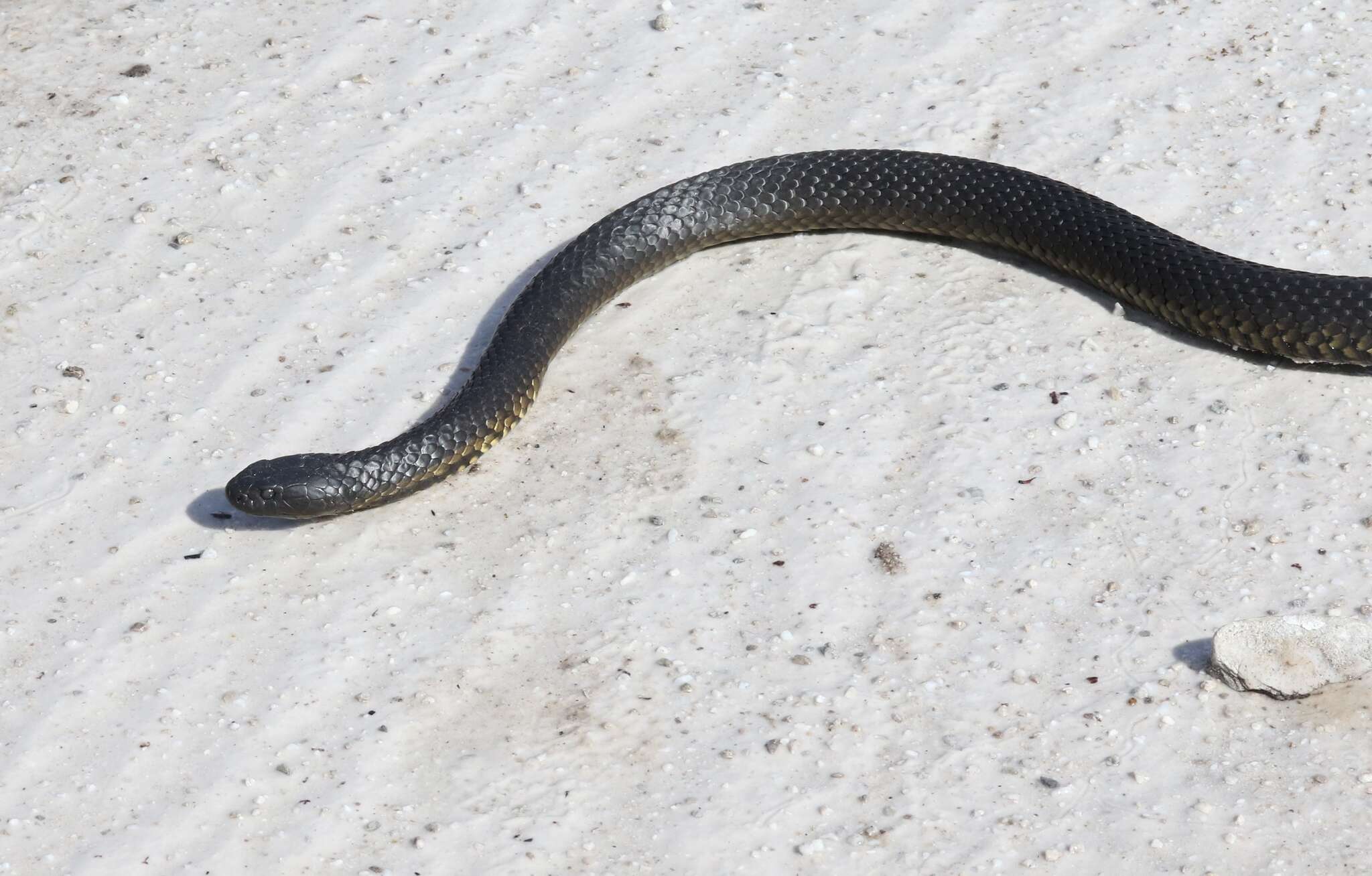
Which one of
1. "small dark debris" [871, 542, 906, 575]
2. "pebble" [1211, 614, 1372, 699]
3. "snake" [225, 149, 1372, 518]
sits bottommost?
"pebble" [1211, 614, 1372, 699]

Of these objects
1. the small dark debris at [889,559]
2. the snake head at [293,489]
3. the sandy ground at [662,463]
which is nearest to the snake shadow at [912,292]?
the sandy ground at [662,463]

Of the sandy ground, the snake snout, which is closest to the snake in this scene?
the snake snout

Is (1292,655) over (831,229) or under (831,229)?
under

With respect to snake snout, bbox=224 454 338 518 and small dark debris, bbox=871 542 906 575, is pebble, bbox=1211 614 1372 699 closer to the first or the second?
small dark debris, bbox=871 542 906 575

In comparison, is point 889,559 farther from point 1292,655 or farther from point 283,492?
point 283,492

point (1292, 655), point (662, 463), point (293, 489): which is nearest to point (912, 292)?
point (662, 463)

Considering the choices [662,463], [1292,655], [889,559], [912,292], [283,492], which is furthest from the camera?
[912,292]

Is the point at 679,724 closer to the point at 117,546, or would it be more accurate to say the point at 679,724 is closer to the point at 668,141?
the point at 117,546
